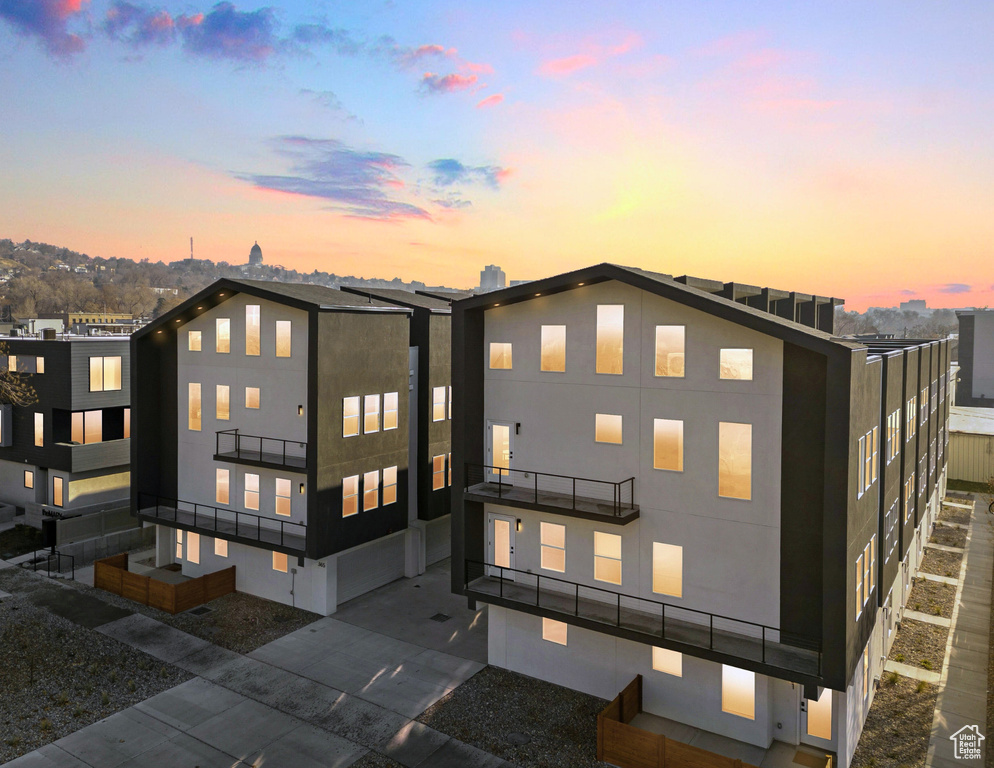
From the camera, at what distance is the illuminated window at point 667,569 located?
16.8 metres

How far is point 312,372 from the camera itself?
23.1 metres

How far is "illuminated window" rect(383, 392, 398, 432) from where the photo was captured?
2597 centimetres

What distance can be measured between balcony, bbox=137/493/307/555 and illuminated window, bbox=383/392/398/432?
4928 millimetres

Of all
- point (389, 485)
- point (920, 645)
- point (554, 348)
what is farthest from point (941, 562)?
point (389, 485)

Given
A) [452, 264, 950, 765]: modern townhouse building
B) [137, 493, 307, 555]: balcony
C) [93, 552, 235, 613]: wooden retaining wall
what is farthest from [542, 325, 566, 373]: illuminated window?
[93, 552, 235, 613]: wooden retaining wall

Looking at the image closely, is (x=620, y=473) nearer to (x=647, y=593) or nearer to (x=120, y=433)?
(x=647, y=593)

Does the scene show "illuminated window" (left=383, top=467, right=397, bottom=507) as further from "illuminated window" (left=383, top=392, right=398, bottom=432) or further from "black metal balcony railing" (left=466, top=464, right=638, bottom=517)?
"black metal balcony railing" (left=466, top=464, right=638, bottom=517)

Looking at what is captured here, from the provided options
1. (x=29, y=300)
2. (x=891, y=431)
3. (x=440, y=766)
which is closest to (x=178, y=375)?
(x=440, y=766)

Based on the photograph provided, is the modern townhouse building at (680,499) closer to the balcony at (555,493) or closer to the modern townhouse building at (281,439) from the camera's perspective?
the balcony at (555,493)

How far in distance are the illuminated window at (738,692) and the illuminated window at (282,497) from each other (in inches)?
625

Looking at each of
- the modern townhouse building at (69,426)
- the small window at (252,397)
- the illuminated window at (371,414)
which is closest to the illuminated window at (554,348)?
the illuminated window at (371,414)

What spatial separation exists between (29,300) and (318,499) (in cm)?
10527

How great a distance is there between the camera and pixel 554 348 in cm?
1875

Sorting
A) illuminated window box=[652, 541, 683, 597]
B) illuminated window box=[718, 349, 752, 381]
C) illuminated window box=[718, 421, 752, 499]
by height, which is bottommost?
illuminated window box=[652, 541, 683, 597]
